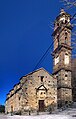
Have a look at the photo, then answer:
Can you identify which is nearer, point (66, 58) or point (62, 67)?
point (62, 67)

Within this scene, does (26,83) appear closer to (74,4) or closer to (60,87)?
(60,87)

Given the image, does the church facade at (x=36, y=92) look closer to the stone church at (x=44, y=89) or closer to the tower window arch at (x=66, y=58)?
the stone church at (x=44, y=89)

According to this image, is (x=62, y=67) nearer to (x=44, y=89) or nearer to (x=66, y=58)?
(x=66, y=58)

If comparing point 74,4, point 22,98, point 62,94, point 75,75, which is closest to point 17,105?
point 22,98

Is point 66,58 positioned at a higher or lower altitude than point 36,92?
higher

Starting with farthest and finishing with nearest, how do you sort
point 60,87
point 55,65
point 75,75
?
point 75,75
point 55,65
point 60,87

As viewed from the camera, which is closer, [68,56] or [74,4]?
[74,4]

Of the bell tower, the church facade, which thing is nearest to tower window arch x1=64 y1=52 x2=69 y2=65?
the bell tower

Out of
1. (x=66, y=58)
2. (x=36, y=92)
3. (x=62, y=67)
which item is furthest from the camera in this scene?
(x=66, y=58)

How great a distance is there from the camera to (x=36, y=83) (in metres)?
43.5

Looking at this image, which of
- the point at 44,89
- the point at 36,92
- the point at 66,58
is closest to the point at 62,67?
the point at 66,58

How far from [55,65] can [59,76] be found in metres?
3.35

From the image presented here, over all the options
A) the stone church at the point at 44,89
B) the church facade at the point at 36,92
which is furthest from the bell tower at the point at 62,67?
the church facade at the point at 36,92

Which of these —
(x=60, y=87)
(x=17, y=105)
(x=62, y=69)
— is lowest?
(x=17, y=105)
